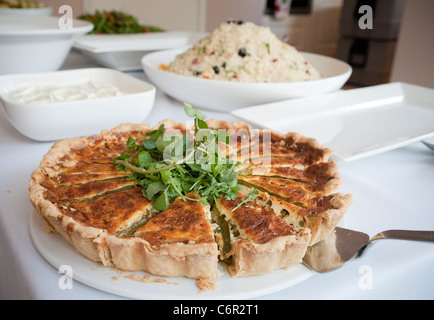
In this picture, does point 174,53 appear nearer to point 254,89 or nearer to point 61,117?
point 254,89

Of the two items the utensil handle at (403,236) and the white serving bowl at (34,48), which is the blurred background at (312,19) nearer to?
the white serving bowl at (34,48)

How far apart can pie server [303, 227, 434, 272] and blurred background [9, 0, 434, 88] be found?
5.12 meters

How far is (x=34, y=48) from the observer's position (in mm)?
2273

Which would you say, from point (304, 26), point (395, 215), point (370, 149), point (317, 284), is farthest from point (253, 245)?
point (304, 26)

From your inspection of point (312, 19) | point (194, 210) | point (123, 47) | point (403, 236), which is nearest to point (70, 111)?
point (194, 210)

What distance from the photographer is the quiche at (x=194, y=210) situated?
0.92 meters

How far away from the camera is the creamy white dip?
1719 mm

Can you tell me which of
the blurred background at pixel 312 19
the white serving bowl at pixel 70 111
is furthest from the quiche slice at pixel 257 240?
the blurred background at pixel 312 19

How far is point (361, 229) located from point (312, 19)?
26.7 feet

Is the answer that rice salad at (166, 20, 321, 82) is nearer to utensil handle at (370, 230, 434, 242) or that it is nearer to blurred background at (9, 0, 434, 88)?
utensil handle at (370, 230, 434, 242)
